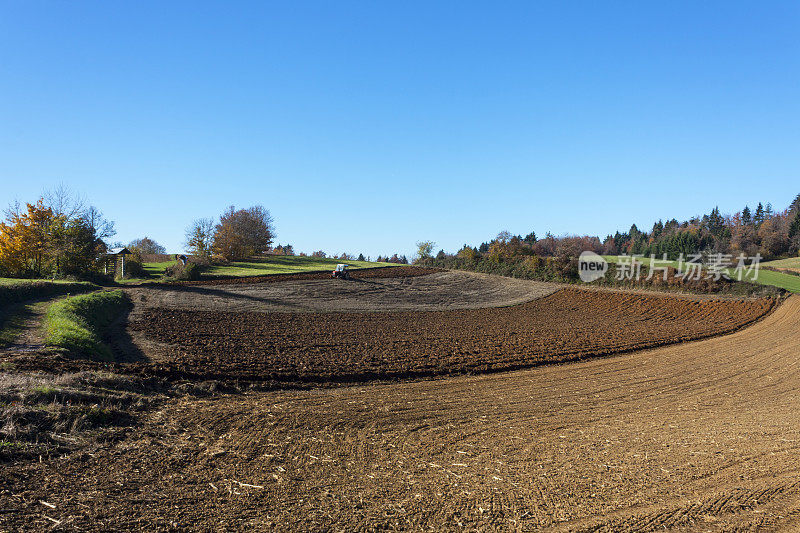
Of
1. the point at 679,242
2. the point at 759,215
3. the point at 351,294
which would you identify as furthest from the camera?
the point at 759,215

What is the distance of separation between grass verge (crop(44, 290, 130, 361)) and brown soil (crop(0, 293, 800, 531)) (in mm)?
5514

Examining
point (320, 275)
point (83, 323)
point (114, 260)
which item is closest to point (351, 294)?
point (320, 275)

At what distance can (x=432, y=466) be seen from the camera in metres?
6.93

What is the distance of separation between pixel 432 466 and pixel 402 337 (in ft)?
41.8

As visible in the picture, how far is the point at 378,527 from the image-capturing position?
16.7ft

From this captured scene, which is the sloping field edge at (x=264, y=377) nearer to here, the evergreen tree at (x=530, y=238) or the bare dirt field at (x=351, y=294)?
the bare dirt field at (x=351, y=294)

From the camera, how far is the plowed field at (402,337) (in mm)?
13688

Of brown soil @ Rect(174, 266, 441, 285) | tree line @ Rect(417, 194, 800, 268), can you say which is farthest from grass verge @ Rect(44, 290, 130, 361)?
tree line @ Rect(417, 194, 800, 268)

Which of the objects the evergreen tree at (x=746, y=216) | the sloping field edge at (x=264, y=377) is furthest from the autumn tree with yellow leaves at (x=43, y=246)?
the evergreen tree at (x=746, y=216)

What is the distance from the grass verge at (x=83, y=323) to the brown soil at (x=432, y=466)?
18.1ft

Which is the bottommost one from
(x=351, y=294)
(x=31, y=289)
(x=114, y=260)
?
(x=351, y=294)

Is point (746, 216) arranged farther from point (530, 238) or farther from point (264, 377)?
point (264, 377)

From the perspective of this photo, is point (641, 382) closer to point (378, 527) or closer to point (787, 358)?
point (787, 358)

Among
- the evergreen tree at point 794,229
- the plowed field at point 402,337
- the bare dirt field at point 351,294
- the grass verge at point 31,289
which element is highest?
the evergreen tree at point 794,229
